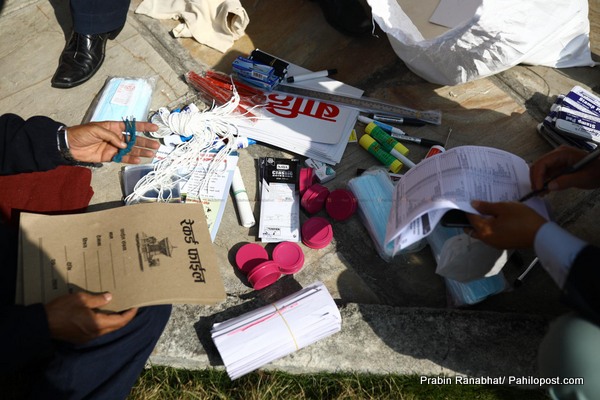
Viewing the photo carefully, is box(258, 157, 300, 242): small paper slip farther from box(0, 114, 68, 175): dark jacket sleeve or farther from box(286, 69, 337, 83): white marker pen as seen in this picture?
box(0, 114, 68, 175): dark jacket sleeve

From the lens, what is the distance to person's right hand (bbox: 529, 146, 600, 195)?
1.68m

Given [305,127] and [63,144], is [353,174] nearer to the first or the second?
[305,127]

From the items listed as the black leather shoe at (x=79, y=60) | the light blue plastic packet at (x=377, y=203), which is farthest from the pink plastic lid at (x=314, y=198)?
the black leather shoe at (x=79, y=60)

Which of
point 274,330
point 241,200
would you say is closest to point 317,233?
point 241,200

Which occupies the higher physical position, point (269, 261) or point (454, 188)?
point (454, 188)

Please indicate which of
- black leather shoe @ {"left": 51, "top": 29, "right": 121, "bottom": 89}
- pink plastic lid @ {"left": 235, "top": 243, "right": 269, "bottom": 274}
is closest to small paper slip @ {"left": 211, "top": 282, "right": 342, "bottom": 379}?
pink plastic lid @ {"left": 235, "top": 243, "right": 269, "bottom": 274}

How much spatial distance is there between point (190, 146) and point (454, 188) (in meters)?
1.23

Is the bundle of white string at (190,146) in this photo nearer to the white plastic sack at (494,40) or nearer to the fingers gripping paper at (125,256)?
the fingers gripping paper at (125,256)

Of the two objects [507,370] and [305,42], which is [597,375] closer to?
[507,370]

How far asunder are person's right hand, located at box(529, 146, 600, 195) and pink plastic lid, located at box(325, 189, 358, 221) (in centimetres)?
72

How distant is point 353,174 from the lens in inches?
93.4

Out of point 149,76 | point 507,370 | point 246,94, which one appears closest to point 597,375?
point 507,370

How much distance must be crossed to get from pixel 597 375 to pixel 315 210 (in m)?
1.19

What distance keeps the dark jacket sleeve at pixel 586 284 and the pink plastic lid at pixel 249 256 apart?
1117mm
